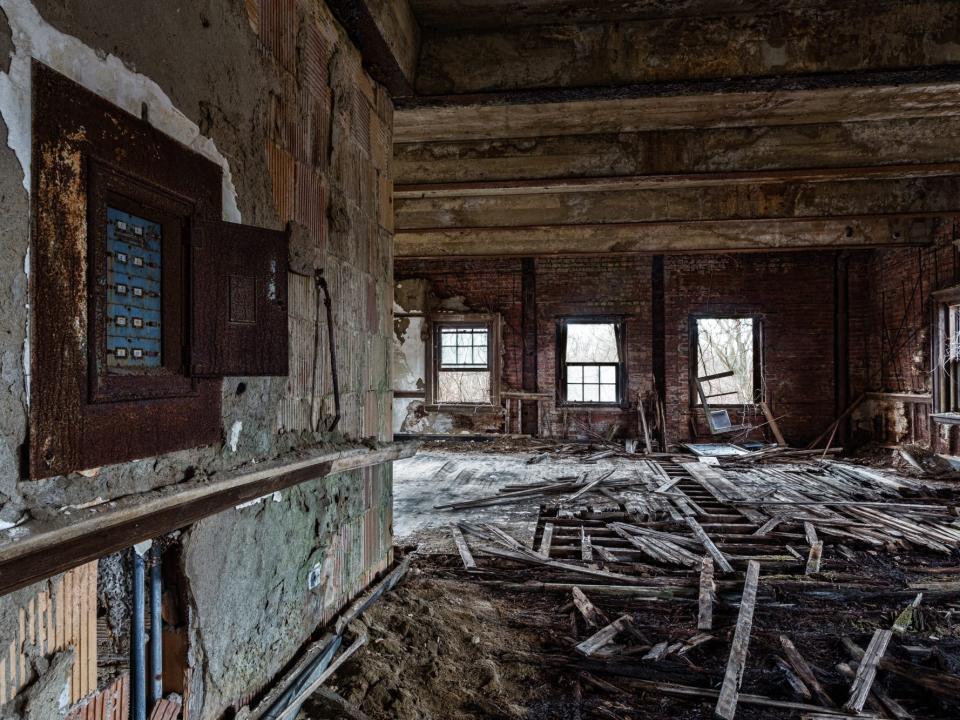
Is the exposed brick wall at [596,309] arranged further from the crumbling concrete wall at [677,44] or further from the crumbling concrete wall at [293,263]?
the crumbling concrete wall at [293,263]

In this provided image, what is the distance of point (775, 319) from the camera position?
10.4 metres

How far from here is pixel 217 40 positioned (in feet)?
6.18

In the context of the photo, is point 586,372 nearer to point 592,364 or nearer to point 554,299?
point 592,364

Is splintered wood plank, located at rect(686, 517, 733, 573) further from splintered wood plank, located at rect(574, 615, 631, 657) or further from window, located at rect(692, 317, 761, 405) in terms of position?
window, located at rect(692, 317, 761, 405)

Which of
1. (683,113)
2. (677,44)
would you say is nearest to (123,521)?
(677,44)

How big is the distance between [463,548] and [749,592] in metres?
2.04

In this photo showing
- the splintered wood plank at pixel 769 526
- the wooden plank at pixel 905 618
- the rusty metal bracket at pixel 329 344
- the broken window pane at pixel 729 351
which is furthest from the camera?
the broken window pane at pixel 729 351

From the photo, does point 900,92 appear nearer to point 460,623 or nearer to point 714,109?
point 714,109

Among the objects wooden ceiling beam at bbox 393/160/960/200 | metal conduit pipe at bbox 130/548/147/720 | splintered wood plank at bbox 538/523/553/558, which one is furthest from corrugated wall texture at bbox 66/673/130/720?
wooden ceiling beam at bbox 393/160/960/200

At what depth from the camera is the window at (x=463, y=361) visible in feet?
36.5

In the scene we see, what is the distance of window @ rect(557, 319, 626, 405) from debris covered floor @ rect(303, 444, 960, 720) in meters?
4.76

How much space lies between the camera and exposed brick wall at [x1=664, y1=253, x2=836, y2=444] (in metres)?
10.3

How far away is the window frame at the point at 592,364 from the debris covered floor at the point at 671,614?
4.62 meters

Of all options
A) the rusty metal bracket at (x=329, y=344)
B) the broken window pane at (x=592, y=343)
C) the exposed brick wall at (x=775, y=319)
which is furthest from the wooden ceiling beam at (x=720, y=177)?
the broken window pane at (x=592, y=343)
